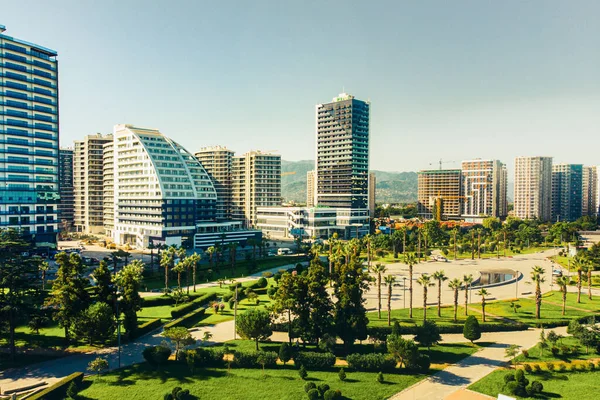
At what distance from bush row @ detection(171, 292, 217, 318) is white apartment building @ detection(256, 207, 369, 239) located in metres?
107

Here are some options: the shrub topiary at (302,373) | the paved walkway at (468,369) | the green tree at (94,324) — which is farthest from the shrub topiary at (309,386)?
the green tree at (94,324)

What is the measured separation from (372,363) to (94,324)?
34.0 m

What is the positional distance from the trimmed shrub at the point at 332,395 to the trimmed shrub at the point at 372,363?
7.63 meters

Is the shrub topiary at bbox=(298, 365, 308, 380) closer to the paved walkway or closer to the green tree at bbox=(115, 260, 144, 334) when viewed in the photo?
the paved walkway

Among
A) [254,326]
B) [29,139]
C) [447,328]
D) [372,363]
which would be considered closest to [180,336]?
[254,326]

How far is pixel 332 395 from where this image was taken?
40.9 metres

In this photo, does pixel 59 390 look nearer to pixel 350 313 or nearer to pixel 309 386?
pixel 309 386

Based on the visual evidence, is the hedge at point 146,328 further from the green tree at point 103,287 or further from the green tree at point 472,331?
the green tree at point 472,331

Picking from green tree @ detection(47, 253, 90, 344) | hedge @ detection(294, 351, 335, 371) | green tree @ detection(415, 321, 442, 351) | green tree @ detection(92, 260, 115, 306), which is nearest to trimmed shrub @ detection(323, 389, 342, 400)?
hedge @ detection(294, 351, 335, 371)

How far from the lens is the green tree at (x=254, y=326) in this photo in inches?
2034

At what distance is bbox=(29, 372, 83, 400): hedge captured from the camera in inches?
1549

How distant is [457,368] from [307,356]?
18.2 metres

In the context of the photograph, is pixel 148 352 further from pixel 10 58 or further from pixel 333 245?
pixel 10 58

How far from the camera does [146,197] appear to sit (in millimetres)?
145000
